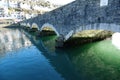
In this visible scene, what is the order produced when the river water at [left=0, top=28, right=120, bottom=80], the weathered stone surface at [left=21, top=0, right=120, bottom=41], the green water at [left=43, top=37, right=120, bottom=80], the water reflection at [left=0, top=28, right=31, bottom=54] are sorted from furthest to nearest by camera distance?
the water reflection at [left=0, top=28, right=31, bottom=54] < the weathered stone surface at [left=21, top=0, right=120, bottom=41] < the river water at [left=0, top=28, right=120, bottom=80] < the green water at [left=43, top=37, right=120, bottom=80]

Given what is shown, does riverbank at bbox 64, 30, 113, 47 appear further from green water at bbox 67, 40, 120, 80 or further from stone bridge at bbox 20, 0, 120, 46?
stone bridge at bbox 20, 0, 120, 46

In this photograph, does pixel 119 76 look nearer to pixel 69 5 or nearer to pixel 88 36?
pixel 69 5

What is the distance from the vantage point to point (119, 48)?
18.2 m

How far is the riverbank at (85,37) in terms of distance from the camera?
19681 millimetres

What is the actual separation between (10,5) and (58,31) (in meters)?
125

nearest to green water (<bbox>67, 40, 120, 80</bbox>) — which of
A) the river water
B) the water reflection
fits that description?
the river water

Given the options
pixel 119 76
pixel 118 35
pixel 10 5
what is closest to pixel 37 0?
pixel 10 5

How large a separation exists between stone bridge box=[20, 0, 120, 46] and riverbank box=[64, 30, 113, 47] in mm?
1178

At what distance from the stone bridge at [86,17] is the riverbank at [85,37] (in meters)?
1.18

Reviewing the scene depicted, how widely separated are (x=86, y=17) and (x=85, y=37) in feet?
19.5

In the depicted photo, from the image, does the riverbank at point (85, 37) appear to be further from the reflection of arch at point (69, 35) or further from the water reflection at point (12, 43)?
the water reflection at point (12, 43)

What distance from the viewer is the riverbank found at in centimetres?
1968

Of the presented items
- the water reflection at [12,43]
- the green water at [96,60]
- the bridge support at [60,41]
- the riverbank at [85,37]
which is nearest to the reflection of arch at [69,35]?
the bridge support at [60,41]

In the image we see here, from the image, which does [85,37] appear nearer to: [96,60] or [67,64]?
[96,60]
